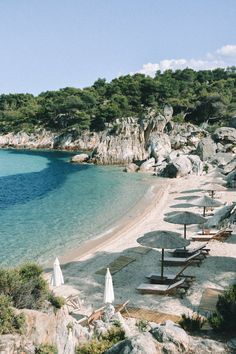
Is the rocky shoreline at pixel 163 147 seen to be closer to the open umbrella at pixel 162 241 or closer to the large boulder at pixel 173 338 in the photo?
the open umbrella at pixel 162 241

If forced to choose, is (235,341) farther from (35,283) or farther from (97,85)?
(97,85)

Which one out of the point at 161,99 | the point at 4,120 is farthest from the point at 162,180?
the point at 4,120

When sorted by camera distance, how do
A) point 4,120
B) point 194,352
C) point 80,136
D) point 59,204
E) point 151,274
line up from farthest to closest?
1. point 4,120
2. point 80,136
3. point 59,204
4. point 151,274
5. point 194,352

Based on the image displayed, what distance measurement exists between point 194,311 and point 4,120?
99532 millimetres

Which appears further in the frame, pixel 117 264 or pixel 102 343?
pixel 117 264

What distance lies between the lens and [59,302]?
8.13 metres

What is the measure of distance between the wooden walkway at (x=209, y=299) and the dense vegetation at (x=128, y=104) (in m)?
57.2

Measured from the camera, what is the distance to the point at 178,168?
44.4 metres

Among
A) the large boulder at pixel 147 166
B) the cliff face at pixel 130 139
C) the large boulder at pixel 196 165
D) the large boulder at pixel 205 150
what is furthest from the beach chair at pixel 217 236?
the cliff face at pixel 130 139

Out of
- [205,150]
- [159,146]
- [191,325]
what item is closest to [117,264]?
[191,325]

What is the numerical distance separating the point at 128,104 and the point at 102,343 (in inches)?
3077

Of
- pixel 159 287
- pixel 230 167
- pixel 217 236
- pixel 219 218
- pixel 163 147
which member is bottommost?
pixel 159 287

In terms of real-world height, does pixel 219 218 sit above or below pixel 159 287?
above

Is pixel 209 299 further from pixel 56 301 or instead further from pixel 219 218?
pixel 219 218
